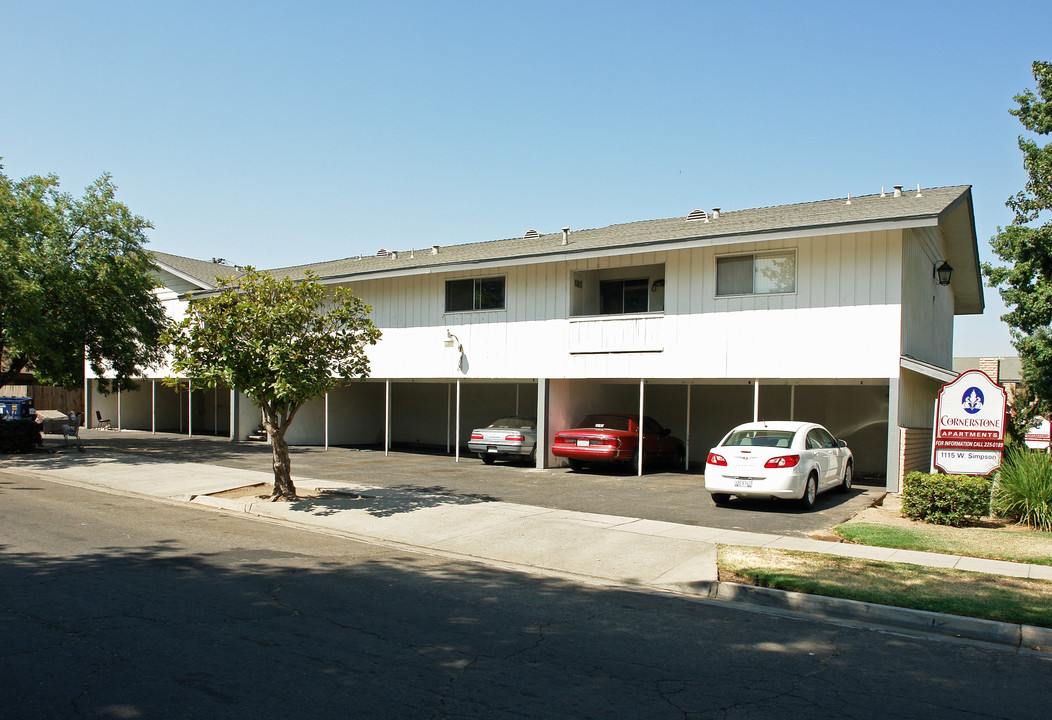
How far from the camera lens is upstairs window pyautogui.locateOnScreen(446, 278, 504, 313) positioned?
21.3 metres

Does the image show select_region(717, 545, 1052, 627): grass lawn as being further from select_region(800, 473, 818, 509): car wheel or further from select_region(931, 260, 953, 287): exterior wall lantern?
select_region(931, 260, 953, 287): exterior wall lantern

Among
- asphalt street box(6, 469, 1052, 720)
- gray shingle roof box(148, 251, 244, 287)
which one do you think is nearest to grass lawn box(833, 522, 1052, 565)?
asphalt street box(6, 469, 1052, 720)

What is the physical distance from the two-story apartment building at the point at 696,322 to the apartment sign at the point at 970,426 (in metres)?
2.35

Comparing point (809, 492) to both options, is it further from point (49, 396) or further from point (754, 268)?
point (49, 396)

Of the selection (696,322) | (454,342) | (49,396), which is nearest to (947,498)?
(696,322)

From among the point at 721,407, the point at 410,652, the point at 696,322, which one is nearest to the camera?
the point at 410,652

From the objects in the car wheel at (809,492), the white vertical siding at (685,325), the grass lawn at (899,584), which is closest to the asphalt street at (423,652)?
the grass lawn at (899,584)

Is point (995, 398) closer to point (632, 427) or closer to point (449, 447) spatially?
point (632, 427)

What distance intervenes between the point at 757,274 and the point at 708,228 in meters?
1.92

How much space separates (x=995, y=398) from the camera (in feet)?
41.0

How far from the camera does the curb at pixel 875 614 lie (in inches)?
263

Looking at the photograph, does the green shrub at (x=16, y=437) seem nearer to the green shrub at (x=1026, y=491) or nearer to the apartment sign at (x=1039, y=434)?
the green shrub at (x=1026, y=491)

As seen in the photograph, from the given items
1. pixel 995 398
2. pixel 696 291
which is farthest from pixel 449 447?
pixel 995 398

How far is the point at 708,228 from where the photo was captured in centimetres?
1831
